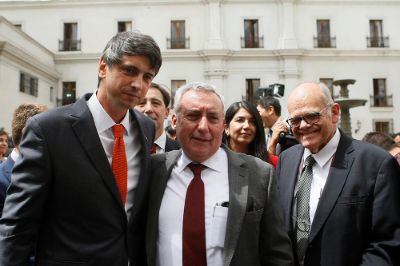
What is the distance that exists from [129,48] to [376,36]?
3018 centimetres

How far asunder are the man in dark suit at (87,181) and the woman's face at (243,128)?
Answer: 1795 mm

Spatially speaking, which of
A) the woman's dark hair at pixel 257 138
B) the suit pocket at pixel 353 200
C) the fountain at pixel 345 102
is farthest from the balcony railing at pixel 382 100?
the suit pocket at pixel 353 200

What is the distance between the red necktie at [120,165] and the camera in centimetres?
227

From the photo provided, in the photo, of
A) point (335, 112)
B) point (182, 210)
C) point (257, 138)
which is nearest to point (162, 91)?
point (257, 138)

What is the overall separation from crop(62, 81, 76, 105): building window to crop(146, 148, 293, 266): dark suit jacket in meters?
25.9

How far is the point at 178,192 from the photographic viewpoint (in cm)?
237

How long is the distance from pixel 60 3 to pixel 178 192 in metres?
29.2

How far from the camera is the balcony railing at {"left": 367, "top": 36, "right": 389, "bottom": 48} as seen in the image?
27953mm

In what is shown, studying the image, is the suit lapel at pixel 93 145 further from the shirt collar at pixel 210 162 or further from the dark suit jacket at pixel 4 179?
the dark suit jacket at pixel 4 179

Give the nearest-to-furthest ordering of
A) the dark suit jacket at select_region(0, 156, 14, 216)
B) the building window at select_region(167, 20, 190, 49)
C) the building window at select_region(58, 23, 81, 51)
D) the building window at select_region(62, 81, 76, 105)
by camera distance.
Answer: the dark suit jacket at select_region(0, 156, 14, 216) < the building window at select_region(62, 81, 76, 105) < the building window at select_region(167, 20, 190, 49) < the building window at select_region(58, 23, 81, 51)

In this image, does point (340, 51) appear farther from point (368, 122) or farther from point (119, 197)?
point (119, 197)

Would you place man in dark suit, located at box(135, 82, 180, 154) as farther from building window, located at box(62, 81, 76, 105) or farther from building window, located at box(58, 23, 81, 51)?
building window, located at box(58, 23, 81, 51)

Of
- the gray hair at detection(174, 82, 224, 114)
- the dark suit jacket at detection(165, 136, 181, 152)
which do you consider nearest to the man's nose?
the gray hair at detection(174, 82, 224, 114)

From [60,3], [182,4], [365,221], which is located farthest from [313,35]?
[365,221]
